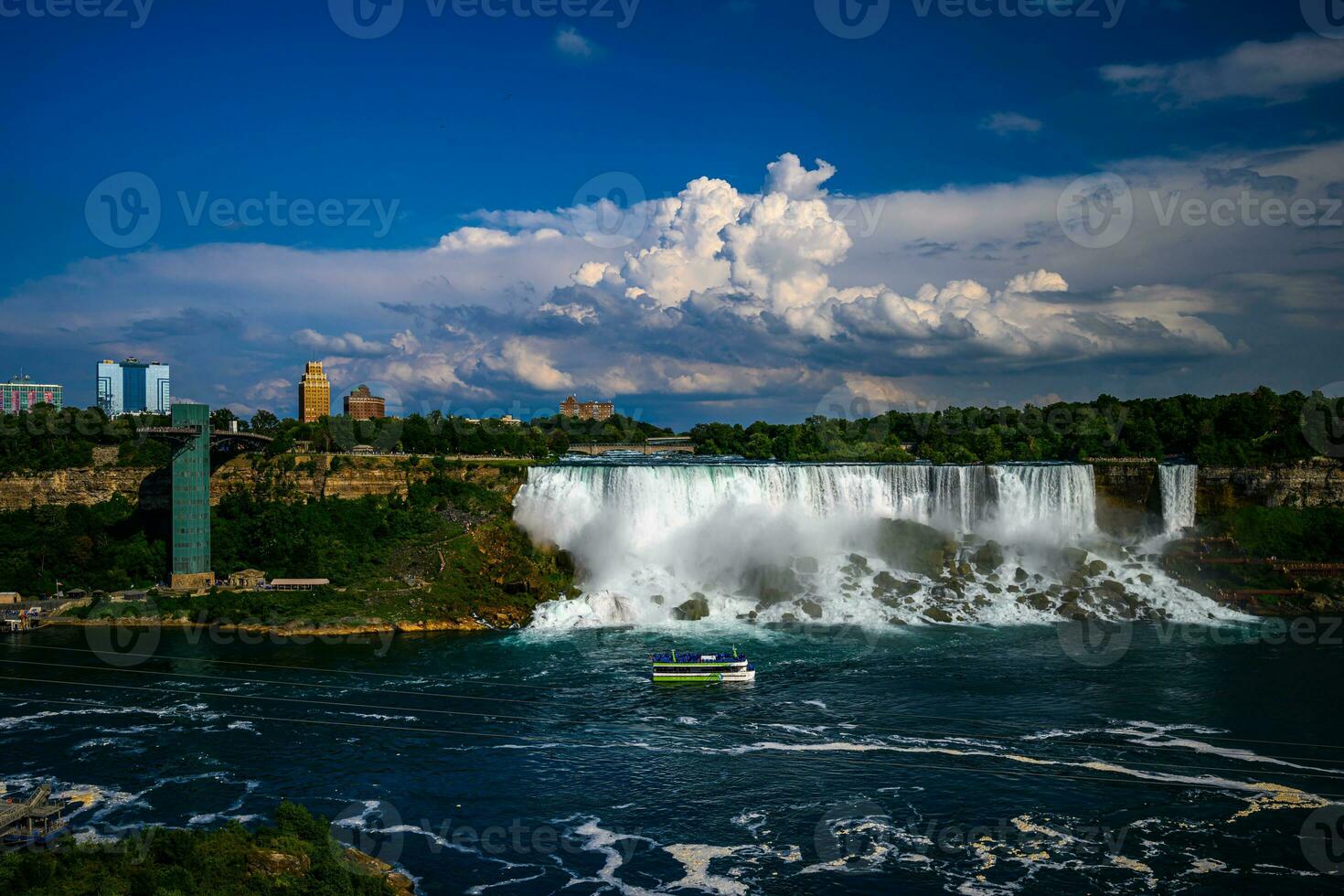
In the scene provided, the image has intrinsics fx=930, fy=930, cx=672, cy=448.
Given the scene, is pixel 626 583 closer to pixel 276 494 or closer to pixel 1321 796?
A: pixel 276 494

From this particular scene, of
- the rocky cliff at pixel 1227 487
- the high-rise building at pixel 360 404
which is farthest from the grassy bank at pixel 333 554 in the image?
the high-rise building at pixel 360 404

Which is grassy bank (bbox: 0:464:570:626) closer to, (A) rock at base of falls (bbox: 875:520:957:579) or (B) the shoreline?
(B) the shoreline

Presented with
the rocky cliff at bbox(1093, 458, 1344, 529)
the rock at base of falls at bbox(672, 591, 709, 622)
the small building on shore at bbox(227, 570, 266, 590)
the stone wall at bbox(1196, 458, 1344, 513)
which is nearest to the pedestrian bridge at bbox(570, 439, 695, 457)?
the small building on shore at bbox(227, 570, 266, 590)

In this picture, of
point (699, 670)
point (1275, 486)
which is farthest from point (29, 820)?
point (1275, 486)

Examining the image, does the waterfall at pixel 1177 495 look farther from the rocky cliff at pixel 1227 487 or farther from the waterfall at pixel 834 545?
the waterfall at pixel 834 545

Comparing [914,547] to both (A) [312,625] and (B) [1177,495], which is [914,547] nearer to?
(B) [1177,495]
